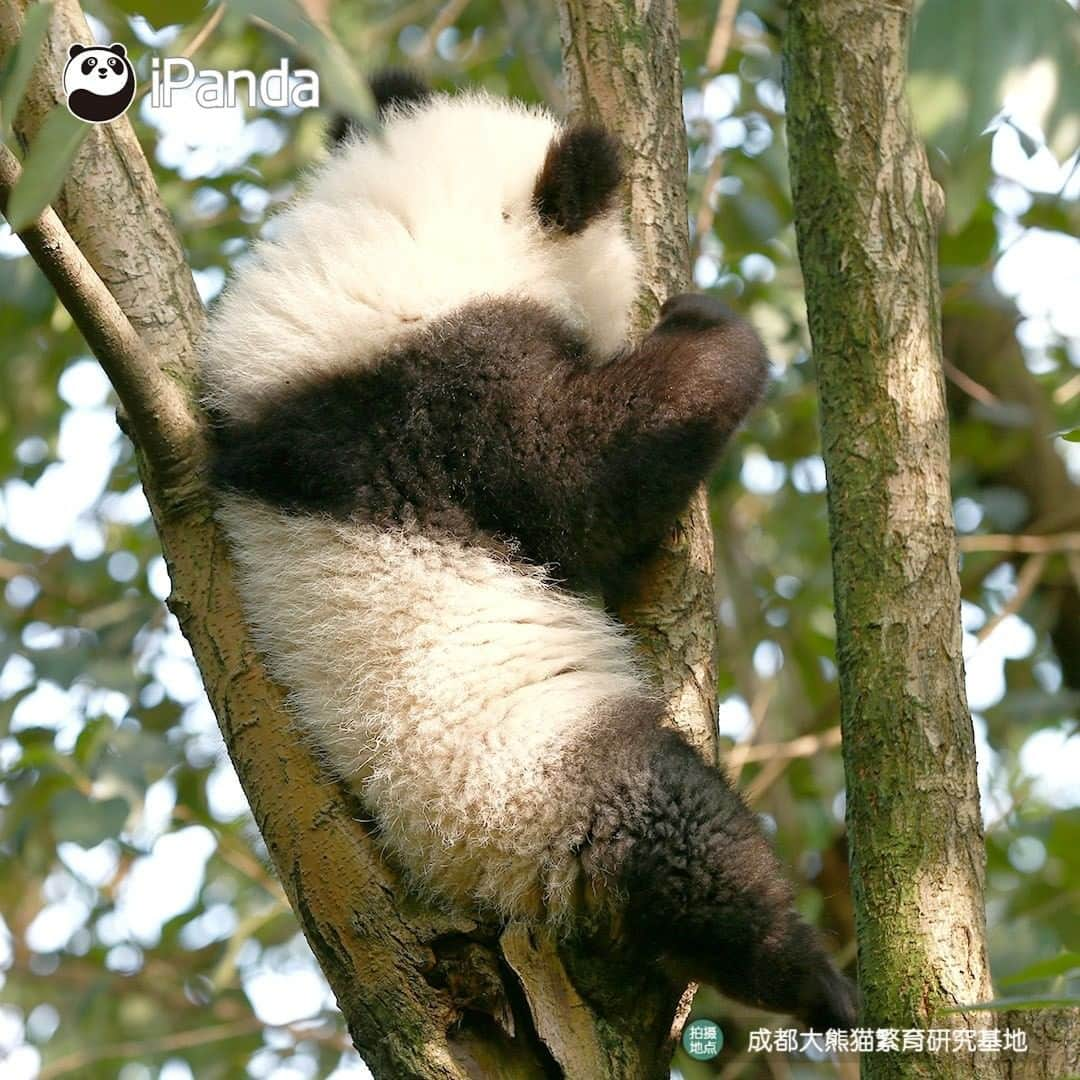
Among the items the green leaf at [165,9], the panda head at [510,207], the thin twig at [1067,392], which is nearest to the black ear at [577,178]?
the panda head at [510,207]

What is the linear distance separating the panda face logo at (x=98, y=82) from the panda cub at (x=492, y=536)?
0.51 metres

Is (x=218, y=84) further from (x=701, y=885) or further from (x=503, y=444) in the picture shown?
(x=701, y=885)

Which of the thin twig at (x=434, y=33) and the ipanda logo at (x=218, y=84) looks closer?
the ipanda logo at (x=218, y=84)

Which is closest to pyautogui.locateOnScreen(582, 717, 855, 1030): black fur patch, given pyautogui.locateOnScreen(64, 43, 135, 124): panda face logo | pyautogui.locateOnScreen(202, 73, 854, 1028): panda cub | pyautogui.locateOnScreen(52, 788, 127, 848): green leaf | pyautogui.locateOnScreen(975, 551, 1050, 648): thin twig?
pyautogui.locateOnScreen(202, 73, 854, 1028): panda cub

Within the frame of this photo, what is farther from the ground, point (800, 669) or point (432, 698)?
point (432, 698)

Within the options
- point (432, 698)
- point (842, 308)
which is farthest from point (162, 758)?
point (842, 308)

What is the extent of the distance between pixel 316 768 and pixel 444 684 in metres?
0.31

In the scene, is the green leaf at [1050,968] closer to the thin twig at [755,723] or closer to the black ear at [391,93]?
the black ear at [391,93]

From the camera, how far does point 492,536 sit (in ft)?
9.09

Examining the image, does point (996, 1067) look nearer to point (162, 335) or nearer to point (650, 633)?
point (650, 633)

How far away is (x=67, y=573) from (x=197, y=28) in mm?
3474

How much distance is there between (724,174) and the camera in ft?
17.0

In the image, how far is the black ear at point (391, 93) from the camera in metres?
3.55

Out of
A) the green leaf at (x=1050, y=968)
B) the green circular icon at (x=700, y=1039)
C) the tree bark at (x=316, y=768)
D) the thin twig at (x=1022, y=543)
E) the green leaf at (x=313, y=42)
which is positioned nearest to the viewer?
the green leaf at (x=313, y=42)
